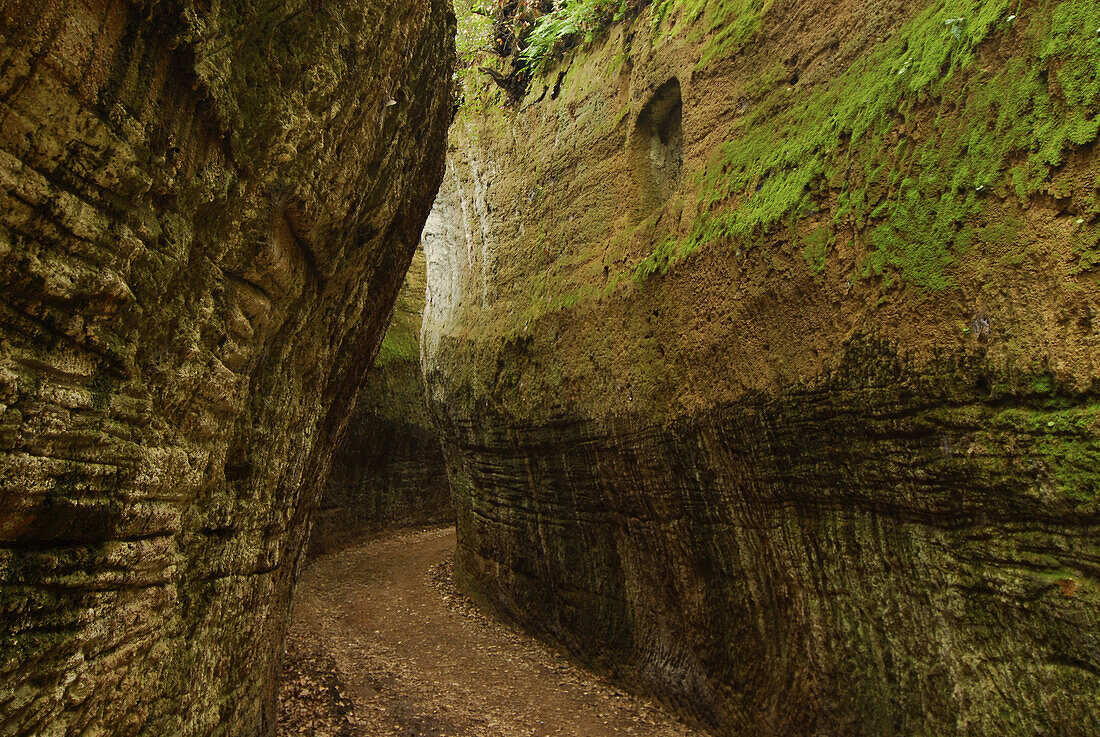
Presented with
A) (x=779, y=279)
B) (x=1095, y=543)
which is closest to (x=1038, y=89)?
(x=779, y=279)

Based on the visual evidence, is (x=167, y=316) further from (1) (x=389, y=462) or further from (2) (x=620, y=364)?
(1) (x=389, y=462)

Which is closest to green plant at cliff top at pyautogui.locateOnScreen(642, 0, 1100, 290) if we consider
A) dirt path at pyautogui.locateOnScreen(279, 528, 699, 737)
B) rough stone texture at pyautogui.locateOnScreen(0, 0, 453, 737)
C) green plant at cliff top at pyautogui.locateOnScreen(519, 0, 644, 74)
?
rough stone texture at pyautogui.locateOnScreen(0, 0, 453, 737)

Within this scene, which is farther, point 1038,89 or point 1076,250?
point 1038,89

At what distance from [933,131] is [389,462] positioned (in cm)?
1482

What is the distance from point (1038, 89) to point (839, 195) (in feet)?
5.13

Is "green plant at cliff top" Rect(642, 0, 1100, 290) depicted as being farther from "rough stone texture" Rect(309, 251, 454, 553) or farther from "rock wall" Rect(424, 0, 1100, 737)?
"rough stone texture" Rect(309, 251, 454, 553)

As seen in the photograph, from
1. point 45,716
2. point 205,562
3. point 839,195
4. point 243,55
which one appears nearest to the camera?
point 45,716

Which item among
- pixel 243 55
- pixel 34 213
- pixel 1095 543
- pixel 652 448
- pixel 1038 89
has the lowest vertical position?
pixel 1095 543

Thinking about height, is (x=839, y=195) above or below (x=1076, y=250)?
above

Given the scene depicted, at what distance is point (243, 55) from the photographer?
3.47 m

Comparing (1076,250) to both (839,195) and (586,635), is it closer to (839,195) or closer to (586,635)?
(839,195)

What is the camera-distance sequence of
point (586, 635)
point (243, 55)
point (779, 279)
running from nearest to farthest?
point (243, 55)
point (779, 279)
point (586, 635)

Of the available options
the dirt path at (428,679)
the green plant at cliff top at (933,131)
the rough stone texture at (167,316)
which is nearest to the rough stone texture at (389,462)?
the dirt path at (428,679)

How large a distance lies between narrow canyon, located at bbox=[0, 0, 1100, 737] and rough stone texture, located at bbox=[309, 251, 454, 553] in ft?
19.7
